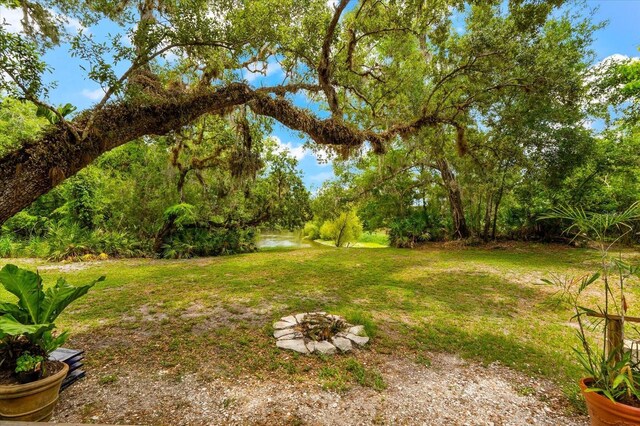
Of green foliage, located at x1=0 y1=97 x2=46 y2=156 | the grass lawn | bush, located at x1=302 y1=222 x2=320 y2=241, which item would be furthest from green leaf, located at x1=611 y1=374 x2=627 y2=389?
bush, located at x1=302 y1=222 x2=320 y2=241

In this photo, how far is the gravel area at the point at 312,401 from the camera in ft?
7.48

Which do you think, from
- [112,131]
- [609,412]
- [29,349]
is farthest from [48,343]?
[609,412]

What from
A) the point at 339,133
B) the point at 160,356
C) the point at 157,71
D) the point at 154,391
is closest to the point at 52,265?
the point at 157,71

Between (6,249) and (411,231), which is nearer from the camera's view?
(6,249)

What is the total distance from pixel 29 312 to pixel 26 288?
196mm

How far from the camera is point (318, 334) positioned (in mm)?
3648

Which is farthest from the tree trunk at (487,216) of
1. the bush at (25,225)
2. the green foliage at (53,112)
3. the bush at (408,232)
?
the bush at (25,225)

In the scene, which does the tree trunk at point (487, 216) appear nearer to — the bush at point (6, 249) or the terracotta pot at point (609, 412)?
the terracotta pot at point (609, 412)

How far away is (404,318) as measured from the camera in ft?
14.6

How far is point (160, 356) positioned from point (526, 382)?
369 centimetres

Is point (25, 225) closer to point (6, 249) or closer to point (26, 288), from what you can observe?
point (6, 249)

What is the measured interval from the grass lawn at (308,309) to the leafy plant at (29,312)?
66 cm

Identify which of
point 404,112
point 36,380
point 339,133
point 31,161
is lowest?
point 36,380

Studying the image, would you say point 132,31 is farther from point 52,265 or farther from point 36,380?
point 52,265
